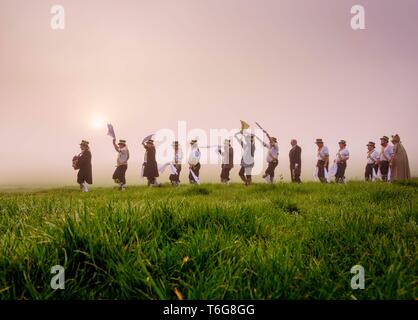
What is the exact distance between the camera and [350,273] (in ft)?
6.88

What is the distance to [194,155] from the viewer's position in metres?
20.9

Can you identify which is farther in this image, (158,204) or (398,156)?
(398,156)

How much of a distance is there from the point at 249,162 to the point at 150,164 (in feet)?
21.8

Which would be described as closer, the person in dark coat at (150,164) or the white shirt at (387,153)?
the white shirt at (387,153)

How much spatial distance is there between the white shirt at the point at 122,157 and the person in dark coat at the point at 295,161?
11896mm

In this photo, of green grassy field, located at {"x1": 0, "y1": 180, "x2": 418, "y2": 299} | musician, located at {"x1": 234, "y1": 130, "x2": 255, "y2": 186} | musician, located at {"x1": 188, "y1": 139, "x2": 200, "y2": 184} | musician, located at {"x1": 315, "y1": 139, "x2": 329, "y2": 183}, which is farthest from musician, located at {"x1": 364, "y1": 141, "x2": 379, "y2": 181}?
green grassy field, located at {"x1": 0, "y1": 180, "x2": 418, "y2": 299}

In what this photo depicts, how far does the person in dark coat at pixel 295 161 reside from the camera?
22203 millimetres

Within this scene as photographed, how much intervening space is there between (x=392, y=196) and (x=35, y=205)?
6.87 metres

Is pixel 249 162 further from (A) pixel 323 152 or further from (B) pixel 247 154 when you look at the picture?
(A) pixel 323 152

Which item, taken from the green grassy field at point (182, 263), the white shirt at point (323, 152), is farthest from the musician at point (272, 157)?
the green grassy field at point (182, 263)

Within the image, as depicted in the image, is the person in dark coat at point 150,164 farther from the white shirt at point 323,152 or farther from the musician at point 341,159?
the musician at point 341,159
